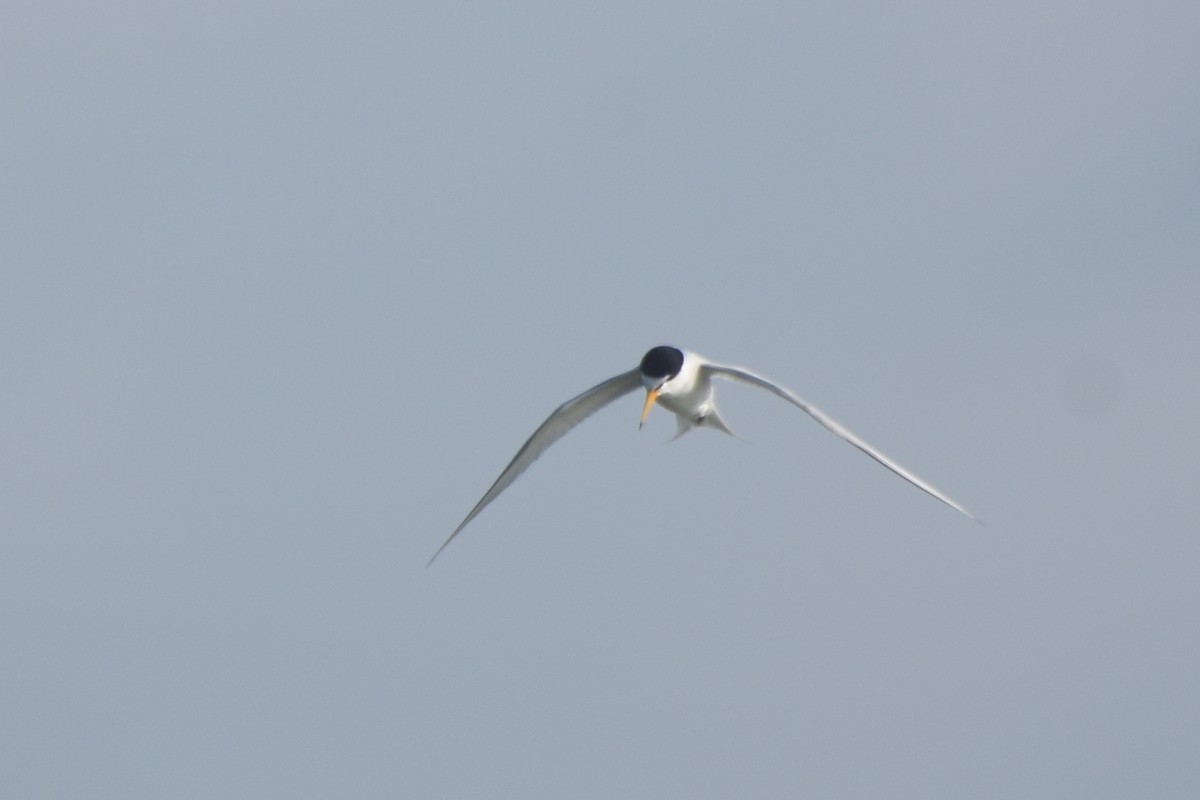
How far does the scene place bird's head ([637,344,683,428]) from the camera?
25.2m

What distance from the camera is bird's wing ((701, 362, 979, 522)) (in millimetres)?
22578

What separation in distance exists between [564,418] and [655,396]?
3.73 ft

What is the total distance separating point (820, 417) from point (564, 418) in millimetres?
3376

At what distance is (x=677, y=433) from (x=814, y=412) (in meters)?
3.21

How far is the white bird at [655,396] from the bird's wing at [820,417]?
15 mm

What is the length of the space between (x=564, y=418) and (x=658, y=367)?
4.59 feet

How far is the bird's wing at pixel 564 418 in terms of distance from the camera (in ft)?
84.5

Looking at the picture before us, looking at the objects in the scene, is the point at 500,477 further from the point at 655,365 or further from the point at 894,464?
the point at 894,464

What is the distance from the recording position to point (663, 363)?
82.8ft

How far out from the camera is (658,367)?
2525 cm

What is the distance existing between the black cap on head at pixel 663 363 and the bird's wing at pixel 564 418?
1.61 ft

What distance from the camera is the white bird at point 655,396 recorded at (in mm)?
25219

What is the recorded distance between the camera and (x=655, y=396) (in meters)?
25.5

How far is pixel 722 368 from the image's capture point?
2508 centimetres
